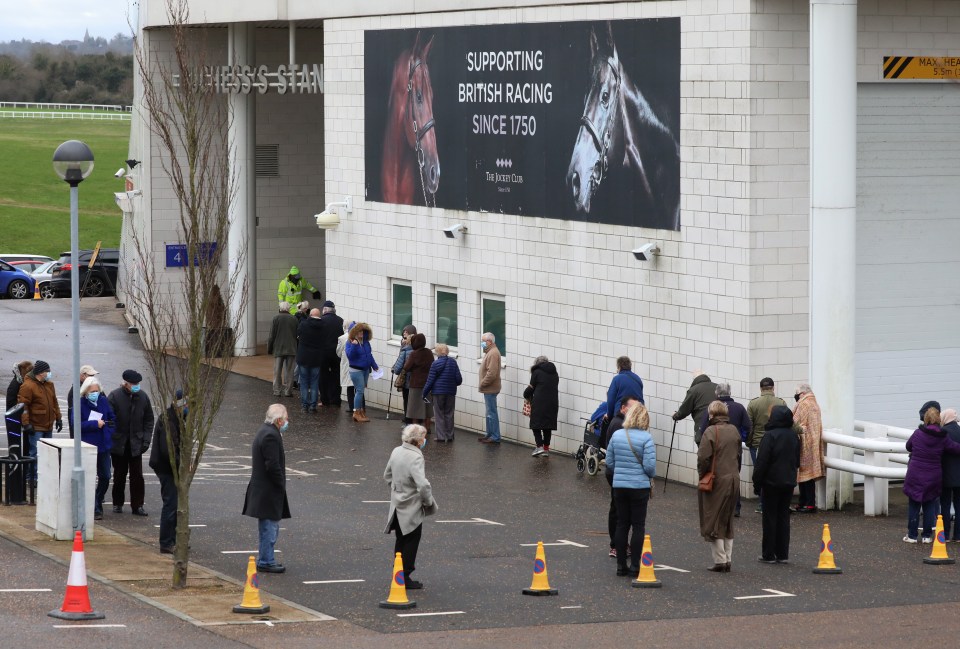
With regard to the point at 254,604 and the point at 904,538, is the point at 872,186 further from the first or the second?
the point at 254,604

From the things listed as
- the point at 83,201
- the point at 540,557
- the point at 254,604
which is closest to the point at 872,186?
the point at 540,557

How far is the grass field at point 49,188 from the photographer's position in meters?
77.4

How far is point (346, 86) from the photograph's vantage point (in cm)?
2959

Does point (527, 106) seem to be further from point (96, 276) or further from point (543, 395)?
point (96, 276)

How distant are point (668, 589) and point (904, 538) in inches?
147

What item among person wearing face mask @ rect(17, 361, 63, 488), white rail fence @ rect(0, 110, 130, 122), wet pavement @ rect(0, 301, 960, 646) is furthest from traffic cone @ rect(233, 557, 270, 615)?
white rail fence @ rect(0, 110, 130, 122)

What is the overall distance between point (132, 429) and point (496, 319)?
8.06 metres

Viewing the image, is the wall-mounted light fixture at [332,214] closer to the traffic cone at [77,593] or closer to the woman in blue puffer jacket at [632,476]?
the woman in blue puffer jacket at [632,476]

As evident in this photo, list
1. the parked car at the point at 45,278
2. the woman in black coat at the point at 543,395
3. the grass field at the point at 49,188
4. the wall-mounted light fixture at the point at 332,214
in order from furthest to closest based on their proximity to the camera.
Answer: the grass field at the point at 49,188 → the parked car at the point at 45,278 → the wall-mounted light fixture at the point at 332,214 → the woman in black coat at the point at 543,395

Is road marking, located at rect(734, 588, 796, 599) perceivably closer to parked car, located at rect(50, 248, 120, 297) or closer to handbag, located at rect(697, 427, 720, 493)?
handbag, located at rect(697, 427, 720, 493)

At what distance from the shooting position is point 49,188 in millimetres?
91750

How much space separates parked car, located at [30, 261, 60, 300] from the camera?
163ft

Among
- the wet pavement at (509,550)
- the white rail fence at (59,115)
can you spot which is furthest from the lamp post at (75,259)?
the white rail fence at (59,115)

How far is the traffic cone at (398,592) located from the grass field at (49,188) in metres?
59.7
